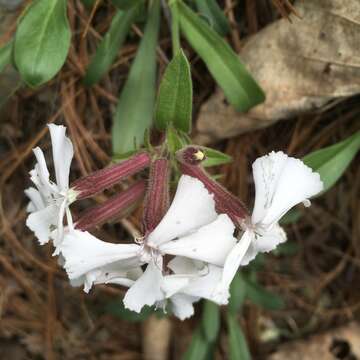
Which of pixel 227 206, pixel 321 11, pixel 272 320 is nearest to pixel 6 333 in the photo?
pixel 272 320

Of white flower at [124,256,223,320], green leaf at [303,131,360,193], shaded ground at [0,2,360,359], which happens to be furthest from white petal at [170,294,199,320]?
shaded ground at [0,2,360,359]

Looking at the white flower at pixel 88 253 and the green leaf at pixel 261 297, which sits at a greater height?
the white flower at pixel 88 253

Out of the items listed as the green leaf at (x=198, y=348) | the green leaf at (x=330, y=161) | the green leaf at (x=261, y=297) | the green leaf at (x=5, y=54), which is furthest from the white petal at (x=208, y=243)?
the green leaf at (x=198, y=348)

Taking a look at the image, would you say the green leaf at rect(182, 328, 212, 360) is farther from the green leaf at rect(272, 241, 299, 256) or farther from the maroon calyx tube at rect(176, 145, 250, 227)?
the maroon calyx tube at rect(176, 145, 250, 227)

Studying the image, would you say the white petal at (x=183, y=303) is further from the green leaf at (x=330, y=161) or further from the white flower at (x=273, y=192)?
the green leaf at (x=330, y=161)

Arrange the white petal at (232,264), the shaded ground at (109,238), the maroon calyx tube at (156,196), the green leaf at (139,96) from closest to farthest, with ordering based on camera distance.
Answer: the white petal at (232,264) < the maroon calyx tube at (156,196) < the green leaf at (139,96) < the shaded ground at (109,238)

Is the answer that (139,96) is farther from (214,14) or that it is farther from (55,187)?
(55,187)
